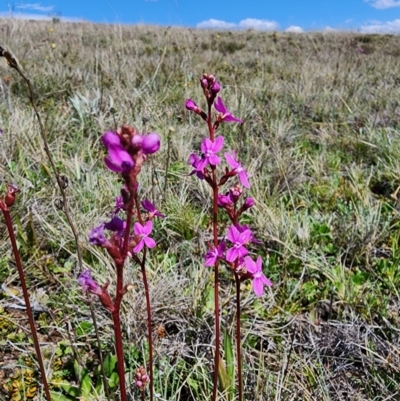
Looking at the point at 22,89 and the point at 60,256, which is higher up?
the point at 22,89

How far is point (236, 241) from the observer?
104cm

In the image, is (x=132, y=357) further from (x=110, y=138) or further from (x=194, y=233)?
(x=110, y=138)

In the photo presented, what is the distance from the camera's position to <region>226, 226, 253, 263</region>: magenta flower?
1.02m

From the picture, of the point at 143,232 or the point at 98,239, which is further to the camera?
the point at 143,232

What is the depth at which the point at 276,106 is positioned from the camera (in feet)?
15.0

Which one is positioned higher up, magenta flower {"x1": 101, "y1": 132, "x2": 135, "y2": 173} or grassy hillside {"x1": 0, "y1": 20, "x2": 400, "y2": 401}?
magenta flower {"x1": 101, "y1": 132, "x2": 135, "y2": 173}

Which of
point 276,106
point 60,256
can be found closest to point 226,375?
point 60,256

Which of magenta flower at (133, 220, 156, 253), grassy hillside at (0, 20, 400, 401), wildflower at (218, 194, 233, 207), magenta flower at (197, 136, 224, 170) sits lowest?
grassy hillside at (0, 20, 400, 401)

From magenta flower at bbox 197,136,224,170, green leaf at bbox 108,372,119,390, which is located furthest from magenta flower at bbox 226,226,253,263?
green leaf at bbox 108,372,119,390

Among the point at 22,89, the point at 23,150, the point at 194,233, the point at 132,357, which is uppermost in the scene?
the point at 22,89

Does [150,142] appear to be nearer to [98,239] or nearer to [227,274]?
[98,239]

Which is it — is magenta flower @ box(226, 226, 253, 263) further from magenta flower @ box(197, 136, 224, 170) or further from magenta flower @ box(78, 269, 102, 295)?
magenta flower @ box(78, 269, 102, 295)

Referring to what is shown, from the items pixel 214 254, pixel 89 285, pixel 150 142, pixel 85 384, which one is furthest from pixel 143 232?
pixel 85 384

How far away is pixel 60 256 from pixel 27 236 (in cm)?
19
